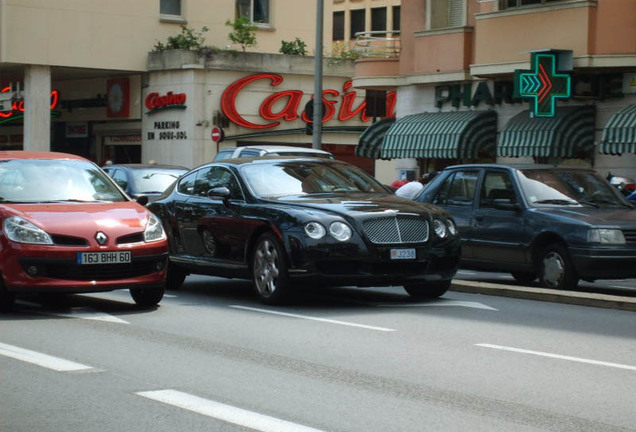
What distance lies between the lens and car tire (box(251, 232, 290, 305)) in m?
13.4

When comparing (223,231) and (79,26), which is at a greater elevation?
(79,26)

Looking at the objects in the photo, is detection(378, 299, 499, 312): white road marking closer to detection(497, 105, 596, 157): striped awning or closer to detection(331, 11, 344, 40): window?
detection(497, 105, 596, 157): striped awning

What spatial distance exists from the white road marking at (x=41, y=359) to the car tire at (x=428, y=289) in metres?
5.51

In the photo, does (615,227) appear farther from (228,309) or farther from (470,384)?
(470,384)

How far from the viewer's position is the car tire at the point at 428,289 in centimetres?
1445

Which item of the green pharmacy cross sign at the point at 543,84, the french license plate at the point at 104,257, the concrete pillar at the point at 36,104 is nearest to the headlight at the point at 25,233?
the french license plate at the point at 104,257

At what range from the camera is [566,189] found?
16.6 metres

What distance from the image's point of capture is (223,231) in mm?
14711

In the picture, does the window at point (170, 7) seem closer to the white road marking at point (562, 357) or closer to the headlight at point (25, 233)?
the headlight at point (25, 233)

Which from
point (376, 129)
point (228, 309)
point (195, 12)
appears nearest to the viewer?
point (228, 309)

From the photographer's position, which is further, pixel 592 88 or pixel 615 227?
pixel 592 88

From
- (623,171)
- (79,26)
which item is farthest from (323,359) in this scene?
(79,26)

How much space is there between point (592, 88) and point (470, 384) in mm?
20449

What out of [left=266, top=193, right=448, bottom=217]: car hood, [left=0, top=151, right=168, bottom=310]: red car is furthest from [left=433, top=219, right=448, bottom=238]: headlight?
[left=0, top=151, right=168, bottom=310]: red car
